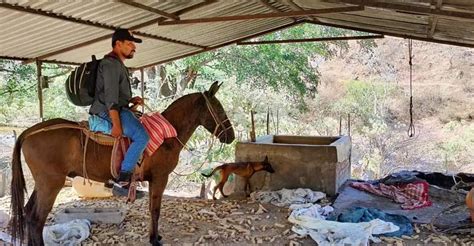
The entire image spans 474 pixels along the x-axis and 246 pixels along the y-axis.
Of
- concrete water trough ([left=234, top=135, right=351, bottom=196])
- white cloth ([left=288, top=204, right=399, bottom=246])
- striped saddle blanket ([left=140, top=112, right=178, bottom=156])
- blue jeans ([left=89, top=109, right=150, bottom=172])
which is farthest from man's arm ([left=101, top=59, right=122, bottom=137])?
concrete water trough ([left=234, top=135, right=351, bottom=196])

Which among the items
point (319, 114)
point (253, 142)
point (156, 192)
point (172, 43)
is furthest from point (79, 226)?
point (319, 114)

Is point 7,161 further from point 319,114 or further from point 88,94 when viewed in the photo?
point 319,114

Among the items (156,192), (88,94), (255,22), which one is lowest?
(156,192)

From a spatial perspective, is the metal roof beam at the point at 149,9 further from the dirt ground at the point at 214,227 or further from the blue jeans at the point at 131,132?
the dirt ground at the point at 214,227

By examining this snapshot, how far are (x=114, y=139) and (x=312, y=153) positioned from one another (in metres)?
3.32

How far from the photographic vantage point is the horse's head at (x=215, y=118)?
4914 millimetres

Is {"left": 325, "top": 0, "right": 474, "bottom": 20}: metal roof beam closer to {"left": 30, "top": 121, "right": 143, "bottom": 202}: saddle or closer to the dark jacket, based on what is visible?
the dark jacket

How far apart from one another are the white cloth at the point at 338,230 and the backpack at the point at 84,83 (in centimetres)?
265

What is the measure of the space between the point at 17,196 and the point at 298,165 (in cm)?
394

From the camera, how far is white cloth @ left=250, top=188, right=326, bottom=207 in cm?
620

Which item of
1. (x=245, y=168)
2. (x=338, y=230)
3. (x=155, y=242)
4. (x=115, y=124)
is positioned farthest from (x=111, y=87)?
(x=245, y=168)

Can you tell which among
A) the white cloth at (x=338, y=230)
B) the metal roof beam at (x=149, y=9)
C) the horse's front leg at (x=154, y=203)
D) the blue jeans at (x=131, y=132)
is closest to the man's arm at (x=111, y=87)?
the blue jeans at (x=131, y=132)

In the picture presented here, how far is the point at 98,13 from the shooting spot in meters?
5.73

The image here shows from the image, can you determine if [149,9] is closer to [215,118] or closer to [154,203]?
[215,118]
